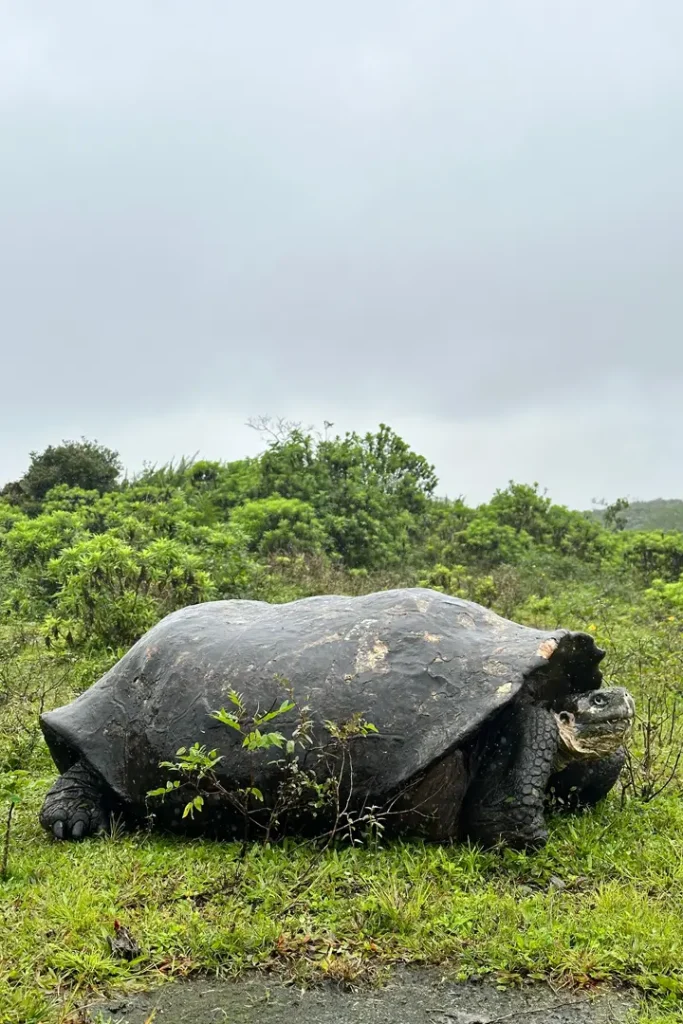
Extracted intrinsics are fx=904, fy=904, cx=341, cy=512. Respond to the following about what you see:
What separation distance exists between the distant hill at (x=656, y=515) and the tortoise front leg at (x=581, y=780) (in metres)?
22.8

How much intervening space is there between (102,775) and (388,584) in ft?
25.4

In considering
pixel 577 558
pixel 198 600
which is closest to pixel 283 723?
pixel 198 600

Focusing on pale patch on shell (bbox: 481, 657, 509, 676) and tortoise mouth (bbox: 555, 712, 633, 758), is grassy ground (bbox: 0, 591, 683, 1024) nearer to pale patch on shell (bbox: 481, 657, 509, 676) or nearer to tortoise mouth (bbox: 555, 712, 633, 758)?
tortoise mouth (bbox: 555, 712, 633, 758)

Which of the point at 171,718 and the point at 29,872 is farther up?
the point at 171,718

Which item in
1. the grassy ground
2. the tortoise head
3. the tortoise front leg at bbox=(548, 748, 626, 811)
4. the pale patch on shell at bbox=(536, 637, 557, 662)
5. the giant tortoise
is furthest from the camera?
the tortoise front leg at bbox=(548, 748, 626, 811)

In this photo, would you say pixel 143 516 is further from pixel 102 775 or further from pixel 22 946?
pixel 22 946

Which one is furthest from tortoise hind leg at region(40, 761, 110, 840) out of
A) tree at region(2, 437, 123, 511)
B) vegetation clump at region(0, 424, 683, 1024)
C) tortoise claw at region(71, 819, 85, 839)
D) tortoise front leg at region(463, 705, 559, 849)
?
tree at region(2, 437, 123, 511)

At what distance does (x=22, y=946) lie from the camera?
124 inches

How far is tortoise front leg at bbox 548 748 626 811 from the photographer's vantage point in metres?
4.50

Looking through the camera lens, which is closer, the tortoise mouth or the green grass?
the green grass

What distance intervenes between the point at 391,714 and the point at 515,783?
0.66 m

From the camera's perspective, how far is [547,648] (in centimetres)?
415

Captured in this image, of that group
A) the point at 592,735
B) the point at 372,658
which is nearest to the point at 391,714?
the point at 372,658

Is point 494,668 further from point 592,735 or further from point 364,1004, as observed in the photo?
point 364,1004
